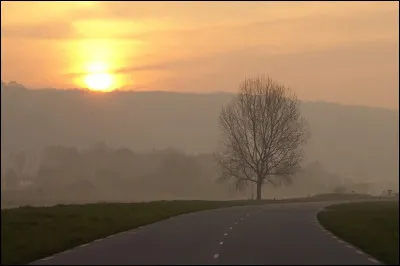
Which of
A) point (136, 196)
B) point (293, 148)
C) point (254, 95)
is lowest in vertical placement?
point (136, 196)

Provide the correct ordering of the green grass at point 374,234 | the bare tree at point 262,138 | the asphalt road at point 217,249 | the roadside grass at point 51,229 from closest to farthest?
the asphalt road at point 217,249 → the green grass at point 374,234 → the roadside grass at point 51,229 → the bare tree at point 262,138

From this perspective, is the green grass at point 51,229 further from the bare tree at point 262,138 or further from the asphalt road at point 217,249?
the bare tree at point 262,138

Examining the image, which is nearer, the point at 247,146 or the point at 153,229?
the point at 153,229

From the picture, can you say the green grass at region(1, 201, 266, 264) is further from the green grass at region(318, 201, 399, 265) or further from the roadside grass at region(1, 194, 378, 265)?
the green grass at region(318, 201, 399, 265)

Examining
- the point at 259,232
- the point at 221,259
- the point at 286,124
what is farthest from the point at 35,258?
the point at 286,124

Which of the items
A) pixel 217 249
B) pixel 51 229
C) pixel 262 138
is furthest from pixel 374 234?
pixel 262 138

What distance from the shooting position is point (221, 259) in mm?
18938

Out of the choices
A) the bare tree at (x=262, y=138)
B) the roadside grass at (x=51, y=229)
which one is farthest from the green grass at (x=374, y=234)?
the bare tree at (x=262, y=138)

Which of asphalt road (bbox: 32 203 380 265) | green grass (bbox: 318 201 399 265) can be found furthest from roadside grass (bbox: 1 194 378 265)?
green grass (bbox: 318 201 399 265)

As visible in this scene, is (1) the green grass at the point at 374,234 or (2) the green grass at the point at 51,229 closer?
(1) the green grass at the point at 374,234

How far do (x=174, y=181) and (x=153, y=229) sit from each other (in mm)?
117816

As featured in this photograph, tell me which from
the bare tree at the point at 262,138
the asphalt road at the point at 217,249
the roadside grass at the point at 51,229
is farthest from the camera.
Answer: the bare tree at the point at 262,138

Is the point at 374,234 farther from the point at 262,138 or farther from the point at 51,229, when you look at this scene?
the point at 262,138

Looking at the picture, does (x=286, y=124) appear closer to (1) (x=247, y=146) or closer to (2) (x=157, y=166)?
(1) (x=247, y=146)
